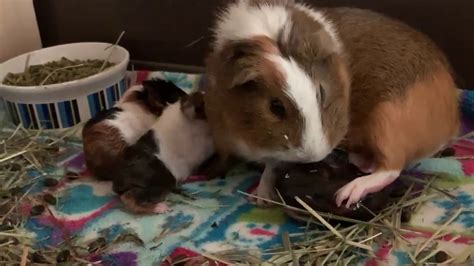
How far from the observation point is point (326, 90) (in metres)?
1.55

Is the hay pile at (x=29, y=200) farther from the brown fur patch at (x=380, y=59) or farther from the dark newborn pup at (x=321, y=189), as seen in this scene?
the brown fur patch at (x=380, y=59)

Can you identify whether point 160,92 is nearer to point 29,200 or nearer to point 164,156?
point 164,156

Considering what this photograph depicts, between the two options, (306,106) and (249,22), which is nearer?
(306,106)

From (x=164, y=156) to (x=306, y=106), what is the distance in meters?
0.49

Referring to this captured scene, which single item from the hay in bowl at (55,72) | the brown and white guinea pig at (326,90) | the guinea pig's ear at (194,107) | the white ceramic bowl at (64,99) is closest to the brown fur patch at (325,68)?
the brown and white guinea pig at (326,90)

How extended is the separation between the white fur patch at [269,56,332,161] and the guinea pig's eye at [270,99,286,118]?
0.13ft

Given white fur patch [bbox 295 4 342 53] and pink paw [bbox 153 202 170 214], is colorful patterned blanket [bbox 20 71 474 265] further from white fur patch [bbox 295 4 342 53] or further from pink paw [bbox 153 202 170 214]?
white fur patch [bbox 295 4 342 53]

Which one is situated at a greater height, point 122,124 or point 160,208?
point 122,124

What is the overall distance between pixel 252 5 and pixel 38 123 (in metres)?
0.94

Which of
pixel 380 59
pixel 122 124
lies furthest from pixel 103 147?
pixel 380 59

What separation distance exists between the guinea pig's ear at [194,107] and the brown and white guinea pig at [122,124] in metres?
0.10

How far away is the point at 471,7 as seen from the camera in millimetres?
2158

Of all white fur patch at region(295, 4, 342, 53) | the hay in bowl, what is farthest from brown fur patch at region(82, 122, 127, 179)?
white fur patch at region(295, 4, 342, 53)

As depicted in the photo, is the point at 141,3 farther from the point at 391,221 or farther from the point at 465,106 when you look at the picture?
the point at 391,221
